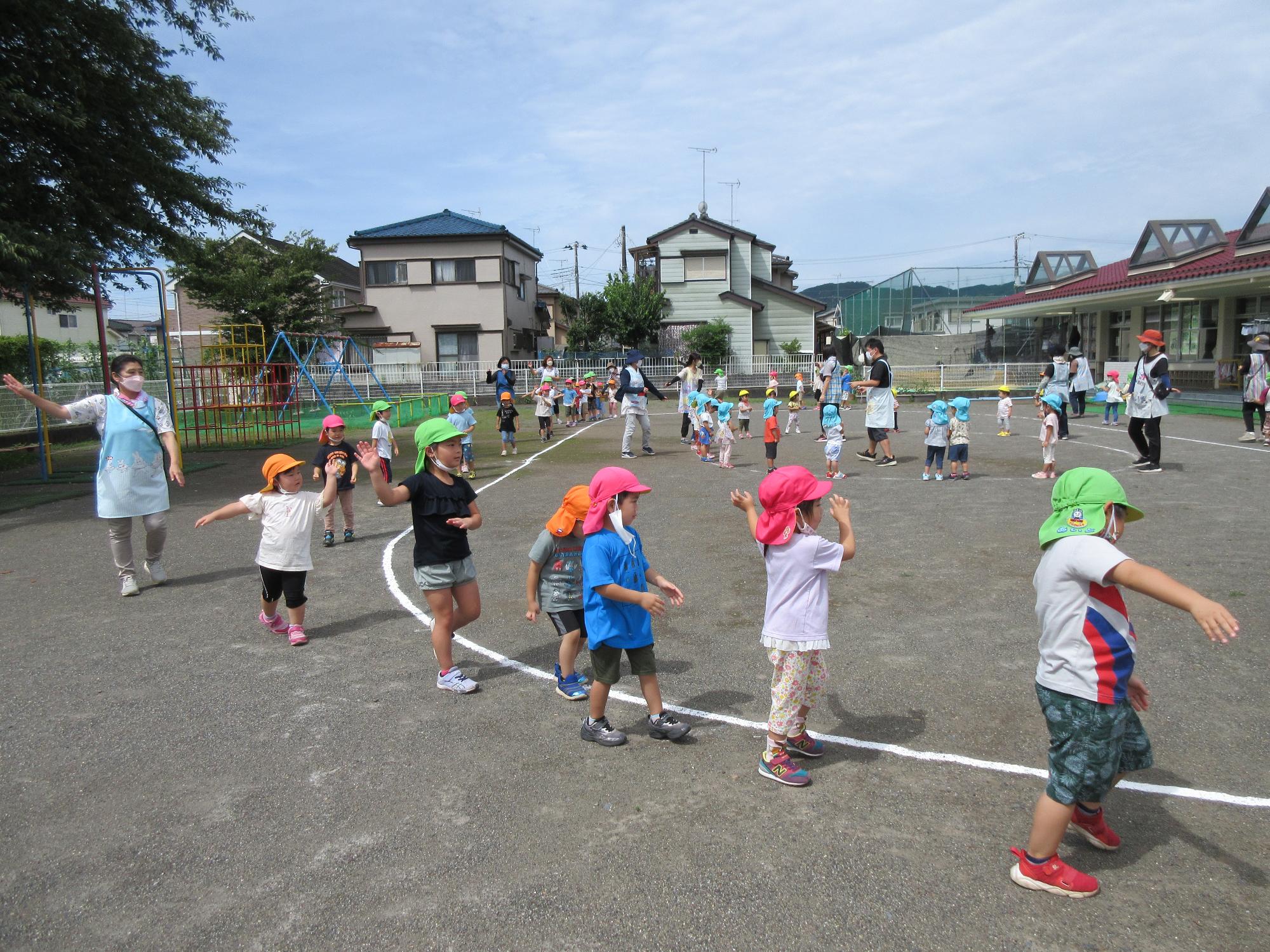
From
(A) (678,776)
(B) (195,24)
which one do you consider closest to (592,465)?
(B) (195,24)

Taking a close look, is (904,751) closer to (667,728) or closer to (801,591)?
(801,591)

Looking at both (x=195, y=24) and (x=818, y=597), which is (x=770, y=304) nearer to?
(x=195, y=24)

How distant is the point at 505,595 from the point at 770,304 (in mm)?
37049

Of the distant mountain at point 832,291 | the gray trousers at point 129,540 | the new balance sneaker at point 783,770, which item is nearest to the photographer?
the new balance sneaker at point 783,770

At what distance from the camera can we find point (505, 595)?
705 centimetres

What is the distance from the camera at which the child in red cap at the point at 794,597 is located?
12.7ft

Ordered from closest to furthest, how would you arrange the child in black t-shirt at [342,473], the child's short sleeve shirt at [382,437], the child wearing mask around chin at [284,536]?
the child wearing mask around chin at [284,536] < the child in black t-shirt at [342,473] < the child's short sleeve shirt at [382,437]

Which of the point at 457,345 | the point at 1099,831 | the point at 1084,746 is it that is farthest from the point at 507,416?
the point at 457,345

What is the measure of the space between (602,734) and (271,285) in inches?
1294

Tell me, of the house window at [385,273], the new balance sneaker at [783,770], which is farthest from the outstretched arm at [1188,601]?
the house window at [385,273]

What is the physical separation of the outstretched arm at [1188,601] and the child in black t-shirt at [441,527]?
3421 millimetres

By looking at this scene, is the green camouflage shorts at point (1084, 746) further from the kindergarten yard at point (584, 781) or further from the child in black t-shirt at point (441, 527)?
the child in black t-shirt at point (441, 527)

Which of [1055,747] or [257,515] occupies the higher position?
[257,515]

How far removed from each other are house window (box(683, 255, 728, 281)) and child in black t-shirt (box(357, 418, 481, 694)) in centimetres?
3726
